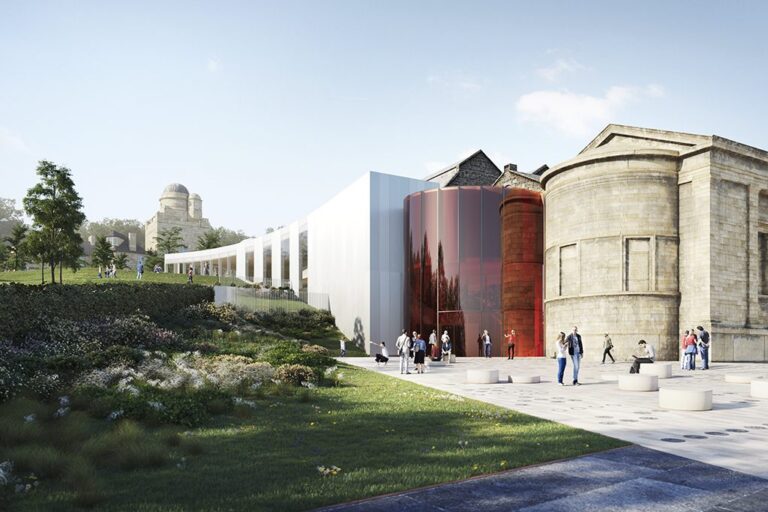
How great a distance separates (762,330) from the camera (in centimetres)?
3259

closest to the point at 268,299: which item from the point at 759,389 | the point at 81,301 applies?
the point at 81,301

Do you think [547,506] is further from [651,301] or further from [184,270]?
[184,270]

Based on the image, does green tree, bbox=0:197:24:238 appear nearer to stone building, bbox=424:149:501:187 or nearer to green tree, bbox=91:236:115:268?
green tree, bbox=91:236:115:268

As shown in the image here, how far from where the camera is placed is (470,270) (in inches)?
1521

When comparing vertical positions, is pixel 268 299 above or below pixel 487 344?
above

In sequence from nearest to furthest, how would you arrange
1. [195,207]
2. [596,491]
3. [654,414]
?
[596,491] → [654,414] → [195,207]

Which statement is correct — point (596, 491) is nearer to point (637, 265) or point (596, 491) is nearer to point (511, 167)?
point (637, 265)

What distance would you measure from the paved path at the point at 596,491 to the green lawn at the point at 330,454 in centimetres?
38

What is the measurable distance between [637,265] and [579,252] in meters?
3.04

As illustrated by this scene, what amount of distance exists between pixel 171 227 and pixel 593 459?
128 meters

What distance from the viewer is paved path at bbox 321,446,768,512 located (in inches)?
257

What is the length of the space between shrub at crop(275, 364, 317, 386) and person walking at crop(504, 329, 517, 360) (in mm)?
19151

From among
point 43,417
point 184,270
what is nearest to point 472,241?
point 43,417

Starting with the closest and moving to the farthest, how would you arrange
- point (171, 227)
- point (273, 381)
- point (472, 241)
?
point (273, 381)
point (472, 241)
point (171, 227)
